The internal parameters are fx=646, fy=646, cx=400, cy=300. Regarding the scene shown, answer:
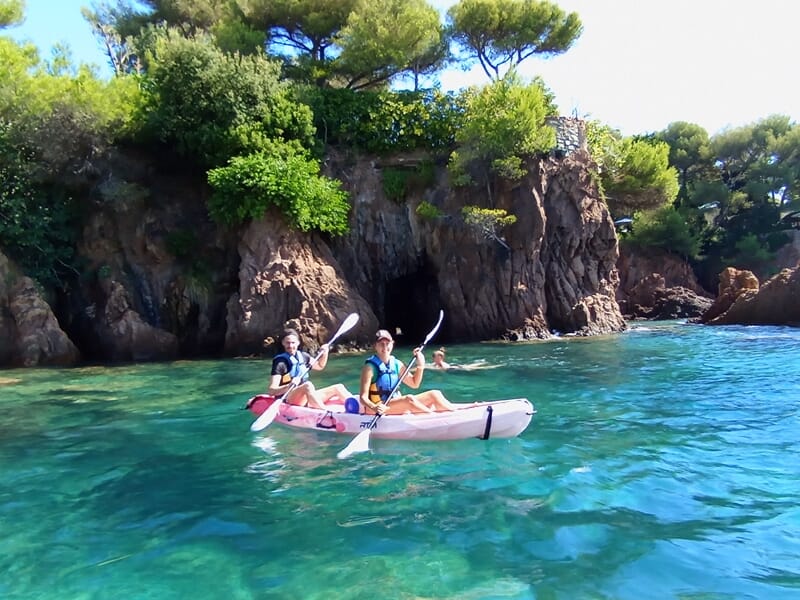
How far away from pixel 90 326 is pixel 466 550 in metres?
19.7

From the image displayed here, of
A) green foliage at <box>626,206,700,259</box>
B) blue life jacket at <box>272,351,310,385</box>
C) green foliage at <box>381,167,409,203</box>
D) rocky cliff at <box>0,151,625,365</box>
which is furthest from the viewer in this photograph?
green foliage at <box>626,206,700,259</box>

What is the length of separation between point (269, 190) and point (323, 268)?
3208 mm

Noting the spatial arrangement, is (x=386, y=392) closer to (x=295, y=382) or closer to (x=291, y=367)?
(x=295, y=382)

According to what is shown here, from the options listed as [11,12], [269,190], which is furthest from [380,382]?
[11,12]

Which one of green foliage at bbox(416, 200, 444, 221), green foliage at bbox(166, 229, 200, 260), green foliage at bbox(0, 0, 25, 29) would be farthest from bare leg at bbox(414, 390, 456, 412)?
green foliage at bbox(0, 0, 25, 29)

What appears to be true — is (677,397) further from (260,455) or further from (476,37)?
(476,37)

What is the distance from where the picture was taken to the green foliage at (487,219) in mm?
23234

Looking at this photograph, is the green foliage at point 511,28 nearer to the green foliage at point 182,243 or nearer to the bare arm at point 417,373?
the green foliage at point 182,243

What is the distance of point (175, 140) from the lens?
2295cm

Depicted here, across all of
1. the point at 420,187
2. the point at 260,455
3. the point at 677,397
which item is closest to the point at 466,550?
the point at 260,455

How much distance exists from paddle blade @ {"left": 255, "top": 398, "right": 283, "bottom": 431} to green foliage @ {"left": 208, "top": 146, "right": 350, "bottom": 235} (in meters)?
12.1

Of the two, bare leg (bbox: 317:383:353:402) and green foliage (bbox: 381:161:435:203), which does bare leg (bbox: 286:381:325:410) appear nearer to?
bare leg (bbox: 317:383:353:402)

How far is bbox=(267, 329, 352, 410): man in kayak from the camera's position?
10711 millimetres

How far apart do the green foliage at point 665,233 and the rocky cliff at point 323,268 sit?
1587 centimetres
